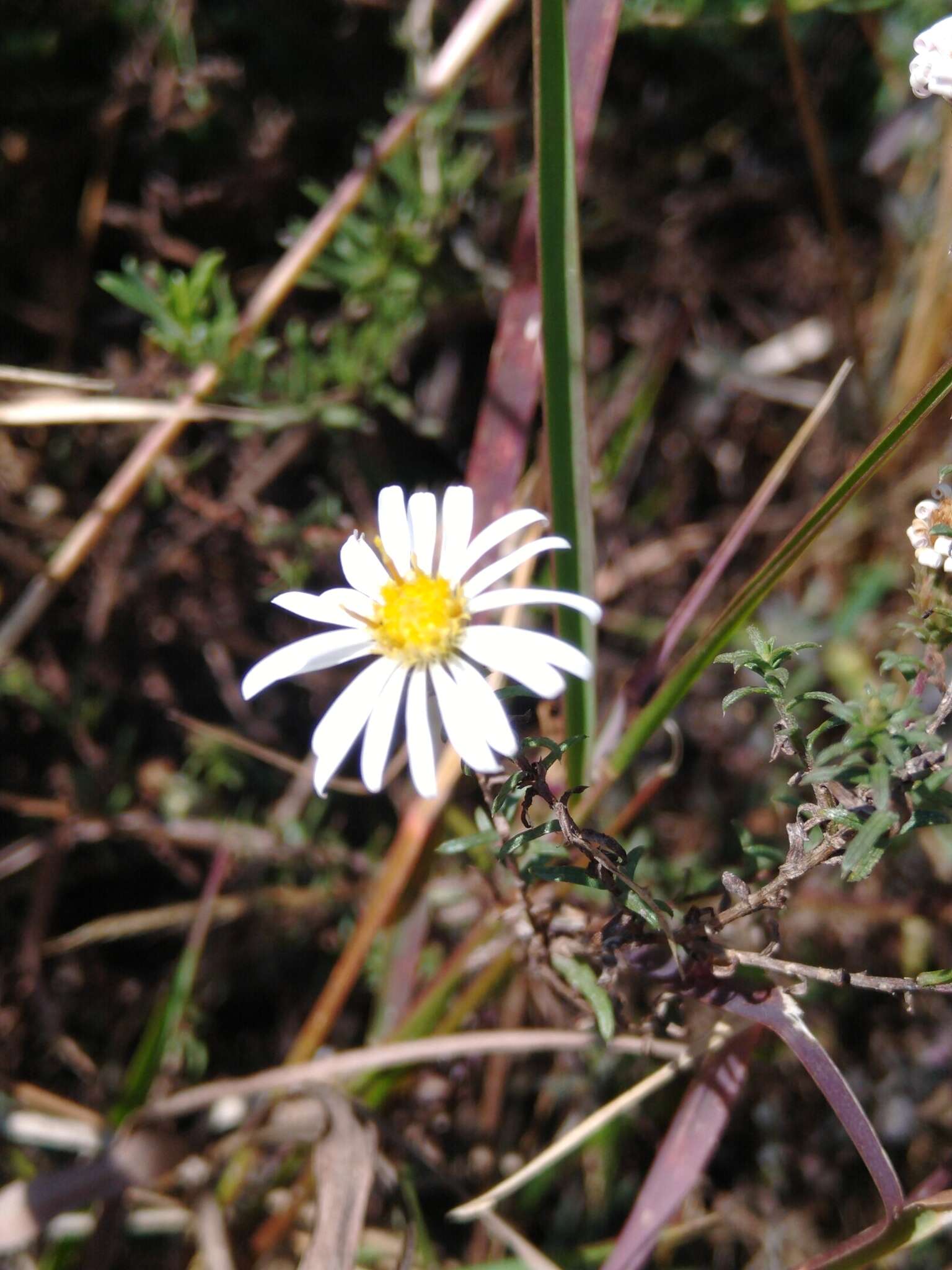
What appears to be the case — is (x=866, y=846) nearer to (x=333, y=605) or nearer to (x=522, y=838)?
(x=522, y=838)

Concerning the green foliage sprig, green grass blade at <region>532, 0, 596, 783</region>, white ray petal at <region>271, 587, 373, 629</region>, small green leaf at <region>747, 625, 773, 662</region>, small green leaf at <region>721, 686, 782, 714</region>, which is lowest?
the green foliage sprig

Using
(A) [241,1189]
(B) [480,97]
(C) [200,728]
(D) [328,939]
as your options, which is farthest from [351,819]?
(B) [480,97]

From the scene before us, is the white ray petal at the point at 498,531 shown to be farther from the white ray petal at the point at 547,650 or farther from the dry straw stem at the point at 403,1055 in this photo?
the dry straw stem at the point at 403,1055

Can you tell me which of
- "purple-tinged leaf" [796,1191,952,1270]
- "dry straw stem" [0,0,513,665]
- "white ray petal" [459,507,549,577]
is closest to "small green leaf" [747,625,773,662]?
"white ray petal" [459,507,549,577]

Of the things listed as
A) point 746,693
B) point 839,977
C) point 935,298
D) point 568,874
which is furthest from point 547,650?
point 935,298

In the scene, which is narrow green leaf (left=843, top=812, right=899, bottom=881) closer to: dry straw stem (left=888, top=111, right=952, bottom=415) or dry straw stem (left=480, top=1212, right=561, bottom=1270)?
dry straw stem (left=480, top=1212, right=561, bottom=1270)

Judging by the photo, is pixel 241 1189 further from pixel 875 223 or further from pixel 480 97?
pixel 875 223
